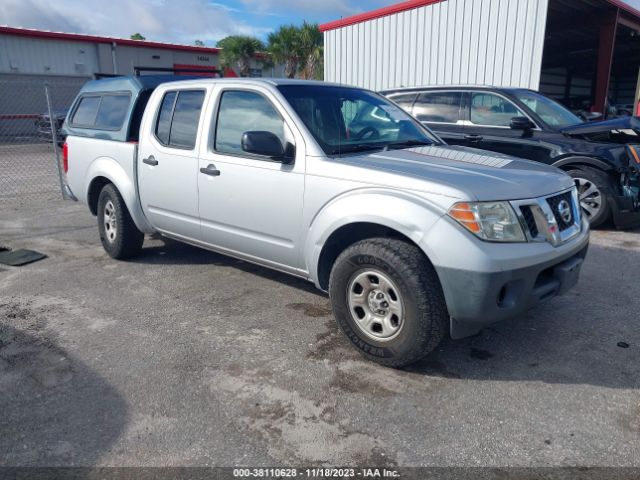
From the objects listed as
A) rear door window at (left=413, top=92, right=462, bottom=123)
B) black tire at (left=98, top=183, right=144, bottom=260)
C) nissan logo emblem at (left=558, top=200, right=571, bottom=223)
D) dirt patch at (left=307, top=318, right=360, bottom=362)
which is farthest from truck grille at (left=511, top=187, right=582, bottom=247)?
rear door window at (left=413, top=92, right=462, bottom=123)

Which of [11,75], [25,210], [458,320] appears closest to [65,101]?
[11,75]

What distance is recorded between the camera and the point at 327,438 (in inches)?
105

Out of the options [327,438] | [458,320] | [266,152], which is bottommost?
[327,438]

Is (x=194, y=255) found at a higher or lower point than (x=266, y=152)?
lower

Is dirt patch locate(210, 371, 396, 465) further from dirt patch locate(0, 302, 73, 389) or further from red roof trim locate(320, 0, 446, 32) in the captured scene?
red roof trim locate(320, 0, 446, 32)

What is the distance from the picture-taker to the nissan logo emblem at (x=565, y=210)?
3.38 metres

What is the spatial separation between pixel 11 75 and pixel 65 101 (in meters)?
2.41

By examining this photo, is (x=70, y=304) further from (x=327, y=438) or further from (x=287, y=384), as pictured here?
(x=327, y=438)

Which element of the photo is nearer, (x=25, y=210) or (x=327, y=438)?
(x=327, y=438)

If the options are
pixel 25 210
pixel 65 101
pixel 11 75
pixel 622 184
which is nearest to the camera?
pixel 622 184

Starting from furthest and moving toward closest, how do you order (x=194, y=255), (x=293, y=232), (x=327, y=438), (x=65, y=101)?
(x=65, y=101)
(x=194, y=255)
(x=293, y=232)
(x=327, y=438)

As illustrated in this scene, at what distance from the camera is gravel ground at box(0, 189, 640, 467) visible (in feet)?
8.48

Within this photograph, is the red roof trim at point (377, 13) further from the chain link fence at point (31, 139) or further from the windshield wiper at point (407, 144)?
the windshield wiper at point (407, 144)

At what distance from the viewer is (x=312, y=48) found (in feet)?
87.9
